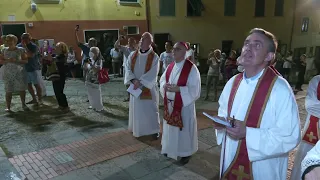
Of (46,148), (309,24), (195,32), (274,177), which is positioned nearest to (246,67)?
Answer: (274,177)

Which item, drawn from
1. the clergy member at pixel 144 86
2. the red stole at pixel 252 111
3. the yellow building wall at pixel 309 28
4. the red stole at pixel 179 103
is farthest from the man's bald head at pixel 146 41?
the yellow building wall at pixel 309 28

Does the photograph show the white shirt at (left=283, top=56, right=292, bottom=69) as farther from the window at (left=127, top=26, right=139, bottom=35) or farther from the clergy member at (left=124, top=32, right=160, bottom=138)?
the clergy member at (left=124, top=32, right=160, bottom=138)

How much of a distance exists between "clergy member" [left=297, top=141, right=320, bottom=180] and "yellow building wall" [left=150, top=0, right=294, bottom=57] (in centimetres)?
1544

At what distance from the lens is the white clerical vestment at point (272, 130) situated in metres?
2.04

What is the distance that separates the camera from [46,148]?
15.4 feet

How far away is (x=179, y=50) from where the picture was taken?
4.02m

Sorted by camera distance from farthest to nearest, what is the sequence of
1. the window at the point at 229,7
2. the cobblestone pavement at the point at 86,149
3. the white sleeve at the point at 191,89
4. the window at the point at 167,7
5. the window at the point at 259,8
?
the window at the point at 259,8, the window at the point at 229,7, the window at the point at 167,7, the white sleeve at the point at 191,89, the cobblestone pavement at the point at 86,149

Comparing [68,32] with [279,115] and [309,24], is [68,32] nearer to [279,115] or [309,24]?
[279,115]

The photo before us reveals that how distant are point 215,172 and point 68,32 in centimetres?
1182

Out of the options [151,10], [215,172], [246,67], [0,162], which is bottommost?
[215,172]

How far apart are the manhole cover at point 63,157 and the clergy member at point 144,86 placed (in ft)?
4.28

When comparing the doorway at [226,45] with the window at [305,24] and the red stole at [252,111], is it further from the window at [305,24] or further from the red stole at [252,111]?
the red stole at [252,111]

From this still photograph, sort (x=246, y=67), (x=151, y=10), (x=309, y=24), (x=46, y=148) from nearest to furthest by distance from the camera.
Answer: (x=246, y=67), (x=46, y=148), (x=151, y=10), (x=309, y=24)

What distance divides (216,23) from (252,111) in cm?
1785
